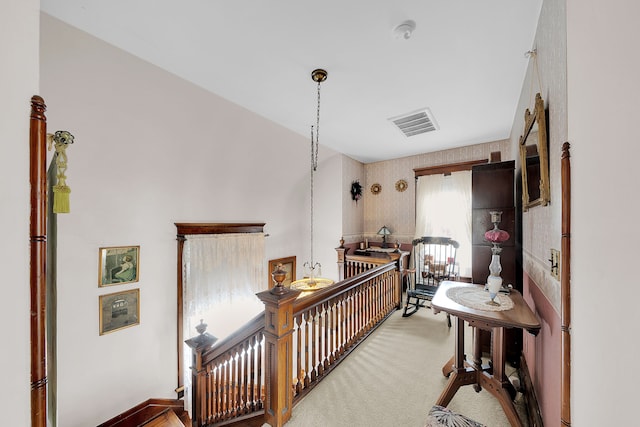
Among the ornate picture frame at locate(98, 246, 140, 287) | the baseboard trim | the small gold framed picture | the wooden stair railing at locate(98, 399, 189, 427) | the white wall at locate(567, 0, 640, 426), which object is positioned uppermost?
the small gold framed picture

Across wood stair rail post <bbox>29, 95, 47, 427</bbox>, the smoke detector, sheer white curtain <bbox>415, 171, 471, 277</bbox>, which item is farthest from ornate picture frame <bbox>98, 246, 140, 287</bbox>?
sheer white curtain <bbox>415, 171, 471, 277</bbox>

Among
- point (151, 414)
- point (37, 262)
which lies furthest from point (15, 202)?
point (151, 414)

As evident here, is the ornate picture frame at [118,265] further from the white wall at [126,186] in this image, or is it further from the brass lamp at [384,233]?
the brass lamp at [384,233]

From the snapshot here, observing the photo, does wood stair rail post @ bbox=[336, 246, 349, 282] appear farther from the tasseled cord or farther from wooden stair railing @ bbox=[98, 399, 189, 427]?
the tasseled cord

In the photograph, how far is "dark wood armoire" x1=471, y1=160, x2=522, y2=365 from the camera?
2326mm

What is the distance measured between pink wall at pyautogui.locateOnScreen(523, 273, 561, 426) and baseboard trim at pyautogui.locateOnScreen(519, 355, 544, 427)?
4 cm

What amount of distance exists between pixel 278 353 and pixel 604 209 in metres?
1.76

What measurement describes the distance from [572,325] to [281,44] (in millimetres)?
2469

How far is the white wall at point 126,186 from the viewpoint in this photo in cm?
199

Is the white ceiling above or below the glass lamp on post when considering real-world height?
above

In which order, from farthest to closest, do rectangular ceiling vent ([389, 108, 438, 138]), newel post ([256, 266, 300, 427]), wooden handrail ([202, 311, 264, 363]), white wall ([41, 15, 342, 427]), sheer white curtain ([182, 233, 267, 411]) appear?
rectangular ceiling vent ([389, 108, 438, 138])
sheer white curtain ([182, 233, 267, 411])
white wall ([41, 15, 342, 427])
wooden handrail ([202, 311, 264, 363])
newel post ([256, 266, 300, 427])

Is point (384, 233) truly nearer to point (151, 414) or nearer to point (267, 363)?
point (267, 363)

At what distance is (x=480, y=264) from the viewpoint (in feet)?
8.27

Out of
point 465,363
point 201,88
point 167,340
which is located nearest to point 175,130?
point 201,88
